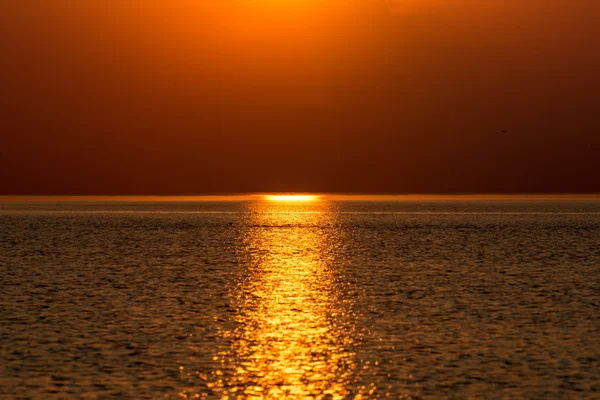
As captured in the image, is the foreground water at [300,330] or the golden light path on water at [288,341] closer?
the golden light path on water at [288,341]

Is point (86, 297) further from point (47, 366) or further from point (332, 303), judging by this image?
point (47, 366)

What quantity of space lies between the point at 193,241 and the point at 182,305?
3303 centimetres

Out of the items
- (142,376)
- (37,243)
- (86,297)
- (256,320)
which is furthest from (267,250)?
(142,376)

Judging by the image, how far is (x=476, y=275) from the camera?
101 ft

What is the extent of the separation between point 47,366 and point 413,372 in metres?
5.30

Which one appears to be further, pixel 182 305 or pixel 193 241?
pixel 193 241

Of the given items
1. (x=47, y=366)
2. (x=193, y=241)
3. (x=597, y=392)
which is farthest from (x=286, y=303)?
(x=193, y=241)

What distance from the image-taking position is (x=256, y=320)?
19.4m

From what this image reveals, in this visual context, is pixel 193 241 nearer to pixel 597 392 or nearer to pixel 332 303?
pixel 332 303

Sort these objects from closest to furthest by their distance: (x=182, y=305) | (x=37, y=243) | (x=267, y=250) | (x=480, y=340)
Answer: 1. (x=480, y=340)
2. (x=182, y=305)
3. (x=267, y=250)
4. (x=37, y=243)

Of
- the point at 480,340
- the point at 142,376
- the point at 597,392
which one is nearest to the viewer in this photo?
the point at 597,392

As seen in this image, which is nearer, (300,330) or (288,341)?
(288,341)

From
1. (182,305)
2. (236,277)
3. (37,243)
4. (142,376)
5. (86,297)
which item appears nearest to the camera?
(142,376)

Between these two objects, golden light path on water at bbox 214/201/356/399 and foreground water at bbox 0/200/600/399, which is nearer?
golden light path on water at bbox 214/201/356/399
